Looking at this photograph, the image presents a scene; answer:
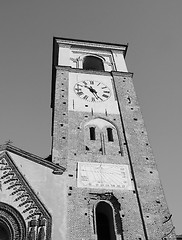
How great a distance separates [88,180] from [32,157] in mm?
2710

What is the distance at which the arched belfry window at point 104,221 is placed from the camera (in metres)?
13.3

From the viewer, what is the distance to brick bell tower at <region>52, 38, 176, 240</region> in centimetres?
1283

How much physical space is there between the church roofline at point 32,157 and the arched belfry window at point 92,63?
10924mm

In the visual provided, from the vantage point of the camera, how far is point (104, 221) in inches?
550

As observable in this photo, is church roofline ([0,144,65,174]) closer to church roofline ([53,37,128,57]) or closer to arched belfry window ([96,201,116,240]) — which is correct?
arched belfry window ([96,201,116,240])

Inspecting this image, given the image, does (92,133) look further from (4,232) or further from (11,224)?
(4,232)

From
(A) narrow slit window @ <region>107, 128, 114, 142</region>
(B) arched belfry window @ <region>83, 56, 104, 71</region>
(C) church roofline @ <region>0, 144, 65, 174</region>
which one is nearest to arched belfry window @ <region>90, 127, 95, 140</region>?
(A) narrow slit window @ <region>107, 128, 114, 142</region>

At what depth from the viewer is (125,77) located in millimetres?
21328

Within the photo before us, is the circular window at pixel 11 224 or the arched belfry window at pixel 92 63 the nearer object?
the circular window at pixel 11 224

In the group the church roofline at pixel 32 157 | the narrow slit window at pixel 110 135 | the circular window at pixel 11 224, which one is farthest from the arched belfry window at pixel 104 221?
the narrow slit window at pixel 110 135

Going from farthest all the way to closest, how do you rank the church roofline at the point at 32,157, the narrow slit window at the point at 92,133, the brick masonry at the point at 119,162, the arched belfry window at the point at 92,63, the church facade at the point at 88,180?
the arched belfry window at the point at 92,63
the narrow slit window at the point at 92,133
the church roofline at the point at 32,157
the brick masonry at the point at 119,162
the church facade at the point at 88,180

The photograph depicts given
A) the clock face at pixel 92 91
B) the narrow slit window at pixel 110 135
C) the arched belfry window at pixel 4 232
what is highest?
the clock face at pixel 92 91

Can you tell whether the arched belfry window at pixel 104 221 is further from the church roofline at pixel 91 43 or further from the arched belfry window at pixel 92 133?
the church roofline at pixel 91 43

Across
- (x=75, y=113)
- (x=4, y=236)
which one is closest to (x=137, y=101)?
(x=75, y=113)
